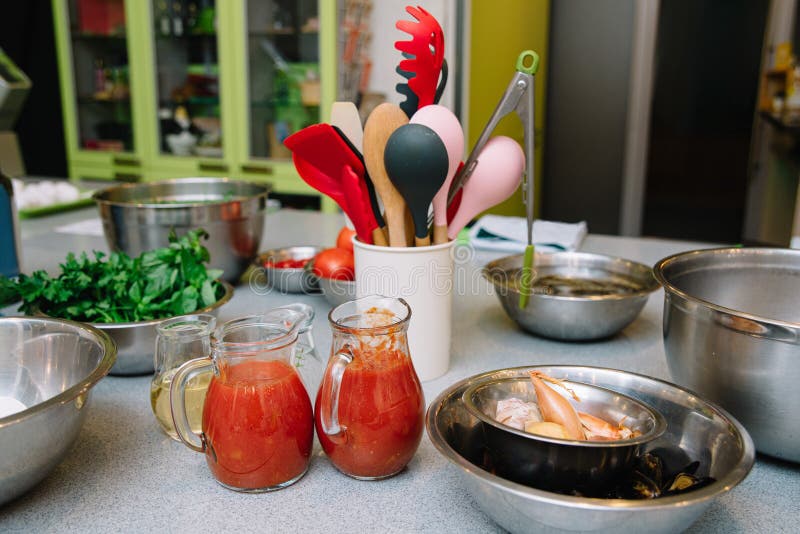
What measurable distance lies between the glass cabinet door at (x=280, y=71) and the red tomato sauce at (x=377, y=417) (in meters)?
2.60

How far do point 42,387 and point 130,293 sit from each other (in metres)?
0.18

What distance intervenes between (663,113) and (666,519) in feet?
14.2

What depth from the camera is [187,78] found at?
329 cm

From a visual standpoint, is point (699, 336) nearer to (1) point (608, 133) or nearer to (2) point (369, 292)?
(2) point (369, 292)

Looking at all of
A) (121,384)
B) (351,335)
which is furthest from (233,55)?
(351,335)

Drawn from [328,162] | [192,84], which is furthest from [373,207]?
[192,84]

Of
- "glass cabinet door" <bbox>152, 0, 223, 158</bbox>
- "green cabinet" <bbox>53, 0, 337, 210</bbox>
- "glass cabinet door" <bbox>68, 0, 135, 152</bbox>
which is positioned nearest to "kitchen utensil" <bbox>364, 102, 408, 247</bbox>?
"green cabinet" <bbox>53, 0, 337, 210</bbox>

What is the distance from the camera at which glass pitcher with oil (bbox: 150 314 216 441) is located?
667 millimetres

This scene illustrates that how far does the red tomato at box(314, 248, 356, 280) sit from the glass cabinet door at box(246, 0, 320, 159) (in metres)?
2.14

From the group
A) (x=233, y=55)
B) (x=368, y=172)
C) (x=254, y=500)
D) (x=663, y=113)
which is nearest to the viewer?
(x=254, y=500)

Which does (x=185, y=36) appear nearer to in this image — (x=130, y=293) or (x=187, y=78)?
(x=187, y=78)

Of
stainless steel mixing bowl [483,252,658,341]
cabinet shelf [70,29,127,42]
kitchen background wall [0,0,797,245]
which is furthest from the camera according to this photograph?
kitchen background wall [0,0,797,245]

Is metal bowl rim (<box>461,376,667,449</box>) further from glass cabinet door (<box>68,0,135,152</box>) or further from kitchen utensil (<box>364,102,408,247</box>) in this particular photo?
glass cabinet door (<box>68,0,135,152</box>)

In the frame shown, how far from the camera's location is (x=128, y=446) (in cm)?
70
